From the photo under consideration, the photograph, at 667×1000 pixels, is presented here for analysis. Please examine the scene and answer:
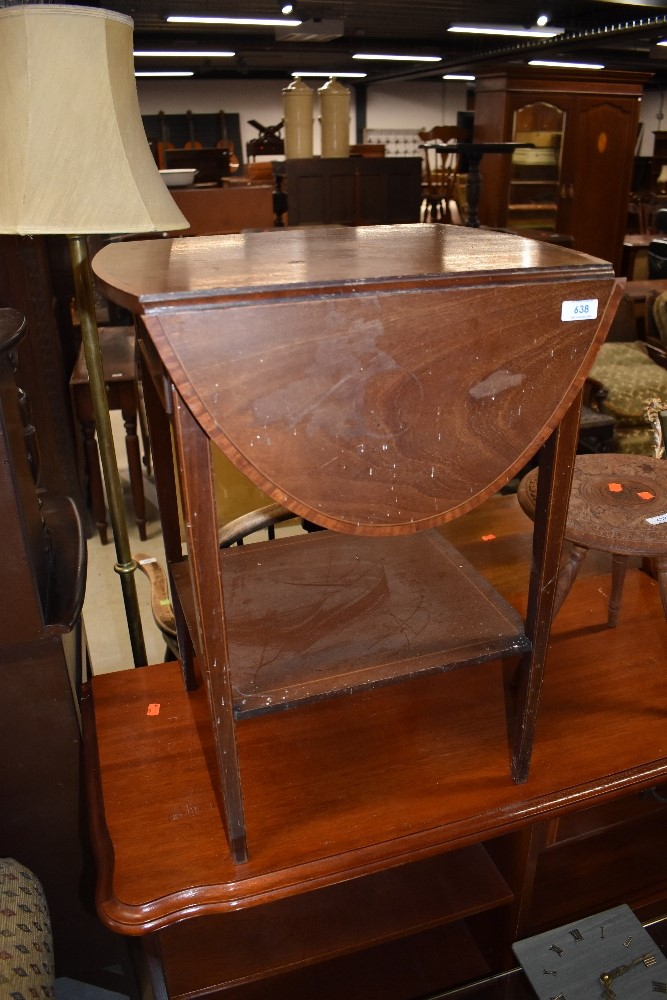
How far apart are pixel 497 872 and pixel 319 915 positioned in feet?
1.09

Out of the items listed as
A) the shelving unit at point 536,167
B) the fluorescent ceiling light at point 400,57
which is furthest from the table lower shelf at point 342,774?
the fluorescent ceiling light at point 400,57

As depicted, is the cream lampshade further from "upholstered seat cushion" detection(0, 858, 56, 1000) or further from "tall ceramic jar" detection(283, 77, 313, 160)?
"tall ceramic jar" detection(283, 77, 313, 160)

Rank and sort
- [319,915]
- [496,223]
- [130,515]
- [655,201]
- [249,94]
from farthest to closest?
[249,94], [655,201], [496,223], [130,515], [319,915]

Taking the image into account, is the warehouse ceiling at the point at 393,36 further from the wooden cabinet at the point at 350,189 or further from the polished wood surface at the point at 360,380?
the polished wood surface at the point at 360,380

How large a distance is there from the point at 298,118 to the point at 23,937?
3.20 metres

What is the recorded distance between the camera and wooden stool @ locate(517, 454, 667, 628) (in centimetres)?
129

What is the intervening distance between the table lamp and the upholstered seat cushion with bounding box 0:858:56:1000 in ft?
3.34

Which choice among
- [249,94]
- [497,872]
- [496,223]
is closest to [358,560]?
[497,872]

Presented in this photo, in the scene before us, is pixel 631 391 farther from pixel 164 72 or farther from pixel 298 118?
pixel 164 72

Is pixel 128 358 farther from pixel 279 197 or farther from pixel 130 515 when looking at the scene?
pixel 279 197

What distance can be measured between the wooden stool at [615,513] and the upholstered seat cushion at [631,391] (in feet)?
5.96

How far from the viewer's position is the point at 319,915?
1334 mm

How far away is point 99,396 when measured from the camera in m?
1.29

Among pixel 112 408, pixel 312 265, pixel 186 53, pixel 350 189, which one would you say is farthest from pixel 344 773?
pixel 186 53
